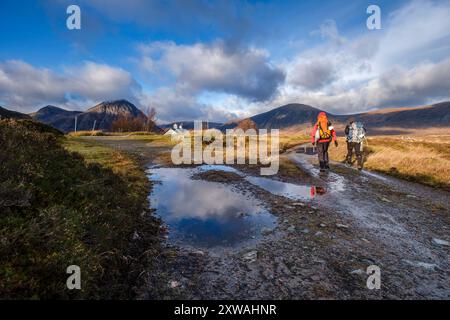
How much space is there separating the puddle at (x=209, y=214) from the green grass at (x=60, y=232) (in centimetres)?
82

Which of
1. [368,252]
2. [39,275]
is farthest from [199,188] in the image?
[39,275]

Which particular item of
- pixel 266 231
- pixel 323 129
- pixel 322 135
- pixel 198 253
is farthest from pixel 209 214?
pixel 323 129

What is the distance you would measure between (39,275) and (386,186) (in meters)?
13.5

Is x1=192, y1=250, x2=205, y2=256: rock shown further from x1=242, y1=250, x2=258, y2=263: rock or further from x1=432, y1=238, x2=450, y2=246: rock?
x1=432, y1=238, x2=450, y2=246: rock

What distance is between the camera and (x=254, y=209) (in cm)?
850

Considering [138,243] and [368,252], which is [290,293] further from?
[138,243]

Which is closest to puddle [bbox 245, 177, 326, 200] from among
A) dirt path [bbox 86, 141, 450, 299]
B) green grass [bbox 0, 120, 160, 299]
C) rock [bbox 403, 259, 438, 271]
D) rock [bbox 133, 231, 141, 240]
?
dirt path [bbox 86, 141, 450, 299]

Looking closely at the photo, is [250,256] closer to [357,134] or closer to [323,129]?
[323,129]

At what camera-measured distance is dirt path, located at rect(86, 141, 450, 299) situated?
4.11 m

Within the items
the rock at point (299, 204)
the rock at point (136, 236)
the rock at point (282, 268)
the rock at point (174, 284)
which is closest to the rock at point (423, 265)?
the rock at point (282, 268)

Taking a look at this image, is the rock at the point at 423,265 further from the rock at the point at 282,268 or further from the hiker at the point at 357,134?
the hiker at the point at 357,134

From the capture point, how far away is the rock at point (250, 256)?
5082 millimetres

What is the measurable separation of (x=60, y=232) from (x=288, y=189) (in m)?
9.14

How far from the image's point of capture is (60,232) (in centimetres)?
431
